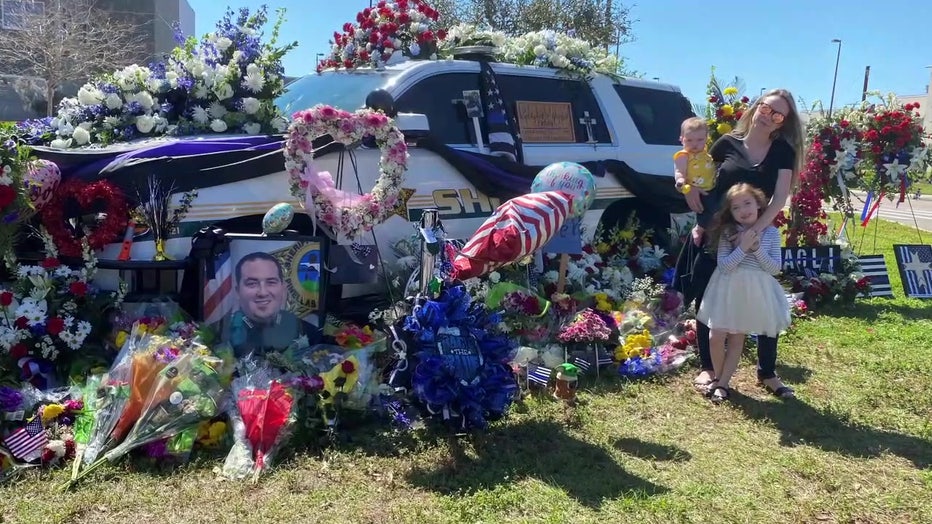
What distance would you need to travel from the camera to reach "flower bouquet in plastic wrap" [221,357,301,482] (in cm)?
348

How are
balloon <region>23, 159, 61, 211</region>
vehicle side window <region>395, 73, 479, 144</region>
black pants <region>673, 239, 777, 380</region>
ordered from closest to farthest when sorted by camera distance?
balloon <region>23, 159, 61, 211</region> < black pants <region>673, 239, 777, 380</region> < vehicle side window <region>395, 73, 479, 144</region>

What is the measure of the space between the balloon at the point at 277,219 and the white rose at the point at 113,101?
1.51 metres

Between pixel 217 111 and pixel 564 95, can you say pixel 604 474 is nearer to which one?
pixel 217 111

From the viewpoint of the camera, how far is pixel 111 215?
4.29m

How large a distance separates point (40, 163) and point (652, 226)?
527cm

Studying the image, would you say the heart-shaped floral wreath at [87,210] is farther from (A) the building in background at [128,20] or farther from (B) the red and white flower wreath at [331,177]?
(A) the building in background at [128,20]

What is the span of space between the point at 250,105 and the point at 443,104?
56.5 inches

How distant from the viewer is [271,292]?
4418 mm

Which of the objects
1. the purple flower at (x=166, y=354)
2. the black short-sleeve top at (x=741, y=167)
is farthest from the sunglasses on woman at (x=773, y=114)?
the purple flower at (x=166, y=354)

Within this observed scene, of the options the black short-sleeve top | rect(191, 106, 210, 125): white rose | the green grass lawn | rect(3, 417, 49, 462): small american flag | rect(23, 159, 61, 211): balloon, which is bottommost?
the green grass lawn

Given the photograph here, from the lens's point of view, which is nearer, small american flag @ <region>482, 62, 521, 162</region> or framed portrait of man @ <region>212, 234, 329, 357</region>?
framed portrait of man @ <region>212, 234, 329, 357</region>

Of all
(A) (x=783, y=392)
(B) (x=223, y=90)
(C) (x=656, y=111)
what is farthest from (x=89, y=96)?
(C) (x=656, y=111)

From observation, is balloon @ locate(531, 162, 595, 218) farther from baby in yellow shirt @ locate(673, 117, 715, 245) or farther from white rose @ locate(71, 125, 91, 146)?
white rose @ locate(71, 125, 91, 146)

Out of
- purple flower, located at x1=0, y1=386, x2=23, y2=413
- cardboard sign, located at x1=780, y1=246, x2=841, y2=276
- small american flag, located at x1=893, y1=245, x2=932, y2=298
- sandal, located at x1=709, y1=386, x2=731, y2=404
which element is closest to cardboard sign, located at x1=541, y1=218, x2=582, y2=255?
sandal, located at x1=709, y1=386, x2=731, y2=404
